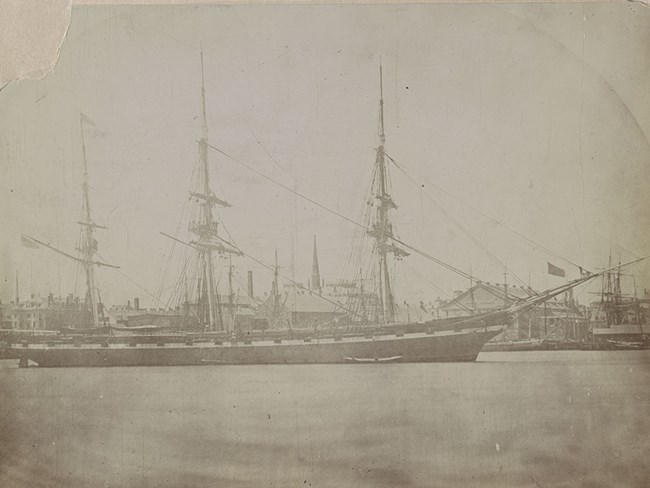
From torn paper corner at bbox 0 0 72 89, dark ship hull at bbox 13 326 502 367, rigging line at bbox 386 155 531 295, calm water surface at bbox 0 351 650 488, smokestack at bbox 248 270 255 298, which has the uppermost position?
torn paper corner at bbox 0 0 72 89

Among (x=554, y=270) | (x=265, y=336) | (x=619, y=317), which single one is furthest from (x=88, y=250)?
(x=619, y=317)

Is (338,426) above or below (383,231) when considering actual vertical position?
below

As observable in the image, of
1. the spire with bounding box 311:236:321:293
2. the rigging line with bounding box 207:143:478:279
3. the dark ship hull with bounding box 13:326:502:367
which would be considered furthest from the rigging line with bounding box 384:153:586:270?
the spire with bounding box 311:236:321:293

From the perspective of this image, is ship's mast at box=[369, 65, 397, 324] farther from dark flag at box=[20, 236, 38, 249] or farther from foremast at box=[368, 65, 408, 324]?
dark flag at box=[20, 236, 38, 249]

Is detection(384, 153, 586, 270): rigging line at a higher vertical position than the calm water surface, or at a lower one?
higher

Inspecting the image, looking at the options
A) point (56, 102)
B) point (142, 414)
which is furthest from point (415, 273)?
point (56, 102)

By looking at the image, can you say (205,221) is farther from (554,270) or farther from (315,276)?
(554,270)
